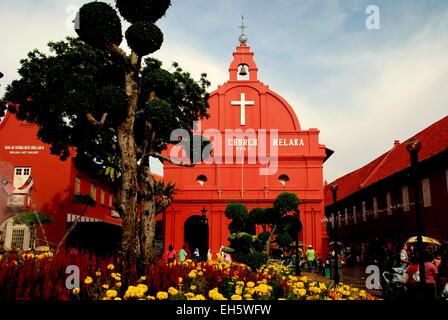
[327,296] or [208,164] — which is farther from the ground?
[208,164]

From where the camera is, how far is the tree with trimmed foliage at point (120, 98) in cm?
631

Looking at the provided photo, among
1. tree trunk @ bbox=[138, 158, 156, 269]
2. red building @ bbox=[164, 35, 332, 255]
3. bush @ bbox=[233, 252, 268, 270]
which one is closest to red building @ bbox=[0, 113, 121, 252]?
red building @ bbox=[164, 35, 332, 255]

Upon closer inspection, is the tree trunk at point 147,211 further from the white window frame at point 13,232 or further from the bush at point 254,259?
the white window frame at point 13,232

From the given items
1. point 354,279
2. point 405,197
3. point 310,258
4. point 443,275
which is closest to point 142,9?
point 443,275

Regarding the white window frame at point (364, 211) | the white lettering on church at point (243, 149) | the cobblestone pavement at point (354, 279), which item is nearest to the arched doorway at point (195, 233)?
the white lettering on church at point (243, 149)

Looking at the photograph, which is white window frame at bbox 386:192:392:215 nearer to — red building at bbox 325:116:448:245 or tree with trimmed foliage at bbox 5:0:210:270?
red building at bbox 325:116:448:245

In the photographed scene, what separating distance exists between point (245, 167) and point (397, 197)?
1037cm

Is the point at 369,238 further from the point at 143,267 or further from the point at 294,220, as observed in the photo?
the point at 143,267

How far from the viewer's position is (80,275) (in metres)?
5.20

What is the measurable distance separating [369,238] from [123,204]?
27303 mm

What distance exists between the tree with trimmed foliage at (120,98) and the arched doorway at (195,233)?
43.8 feet

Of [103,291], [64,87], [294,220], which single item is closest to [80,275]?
[103,291]

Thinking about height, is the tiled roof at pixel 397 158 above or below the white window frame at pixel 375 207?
above

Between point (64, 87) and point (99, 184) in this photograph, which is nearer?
point (64, 87)
